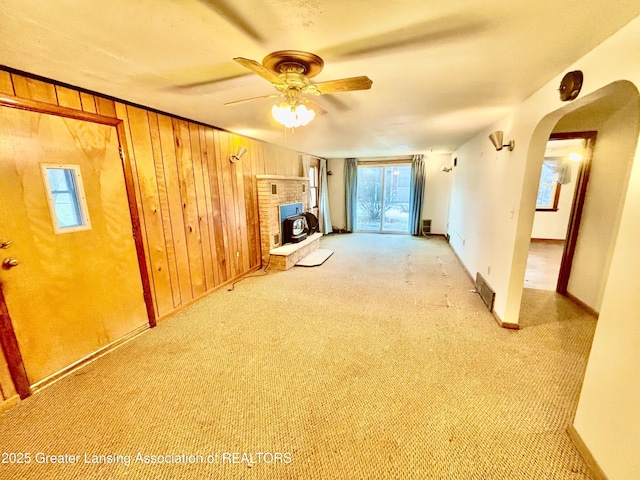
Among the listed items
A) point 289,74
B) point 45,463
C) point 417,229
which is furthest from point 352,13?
point 417,229

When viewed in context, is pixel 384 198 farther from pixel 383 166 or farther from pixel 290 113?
pixel 290 113

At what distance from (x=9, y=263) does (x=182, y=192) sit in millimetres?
1495

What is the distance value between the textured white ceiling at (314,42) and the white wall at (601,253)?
0.58 feet

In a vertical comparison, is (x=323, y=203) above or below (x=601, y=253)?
above

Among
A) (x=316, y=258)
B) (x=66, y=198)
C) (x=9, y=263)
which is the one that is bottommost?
(x=316, y=258)

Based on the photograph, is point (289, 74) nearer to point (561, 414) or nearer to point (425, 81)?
point (425, 81)

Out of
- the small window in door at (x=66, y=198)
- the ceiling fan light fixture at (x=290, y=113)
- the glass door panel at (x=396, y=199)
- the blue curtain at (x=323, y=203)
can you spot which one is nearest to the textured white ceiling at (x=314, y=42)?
the ceiling fan light fixture at (x=290, y=113)

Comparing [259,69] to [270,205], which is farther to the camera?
[270,205]

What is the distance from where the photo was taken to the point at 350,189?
723cm

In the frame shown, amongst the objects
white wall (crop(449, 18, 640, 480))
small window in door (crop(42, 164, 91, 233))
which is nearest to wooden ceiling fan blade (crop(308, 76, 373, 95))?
white wall (crop(449, 18, 640, 480))

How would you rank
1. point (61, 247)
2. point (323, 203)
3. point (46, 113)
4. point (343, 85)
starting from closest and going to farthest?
point (343, 85) < point (46, 113) < point (61, 247) < point (323, 203)

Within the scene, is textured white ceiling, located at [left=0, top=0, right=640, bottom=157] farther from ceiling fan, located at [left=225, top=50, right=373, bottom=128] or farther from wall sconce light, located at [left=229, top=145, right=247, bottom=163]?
wall sconce light, located at [left=229, top=145, right=247, bottom=163]

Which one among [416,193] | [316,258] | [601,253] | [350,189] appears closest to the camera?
[601,253]

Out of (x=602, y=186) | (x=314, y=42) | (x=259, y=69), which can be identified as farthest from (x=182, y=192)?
(x=602, y=186)
